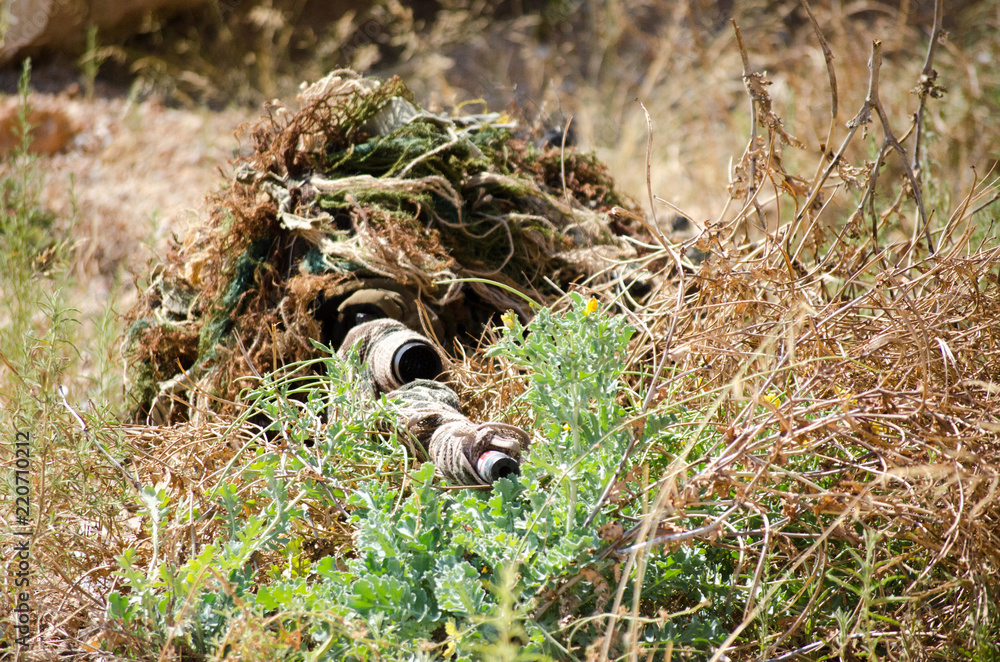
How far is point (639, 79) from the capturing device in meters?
6.79

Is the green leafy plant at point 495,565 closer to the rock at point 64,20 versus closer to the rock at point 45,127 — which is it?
the rock at point 45,127

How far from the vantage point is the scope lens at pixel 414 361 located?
1.71m

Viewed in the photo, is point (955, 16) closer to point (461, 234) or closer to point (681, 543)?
point (461, 234)

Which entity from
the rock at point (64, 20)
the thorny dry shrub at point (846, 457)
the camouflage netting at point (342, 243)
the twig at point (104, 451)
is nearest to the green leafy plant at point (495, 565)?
the thorny dry shrub at point (846, 457)

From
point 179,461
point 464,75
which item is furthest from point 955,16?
point 179,461

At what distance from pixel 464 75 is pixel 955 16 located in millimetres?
4471

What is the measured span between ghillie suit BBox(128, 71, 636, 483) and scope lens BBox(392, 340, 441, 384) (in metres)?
0.02

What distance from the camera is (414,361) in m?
1.76

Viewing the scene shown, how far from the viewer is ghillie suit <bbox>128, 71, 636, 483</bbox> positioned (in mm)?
1902

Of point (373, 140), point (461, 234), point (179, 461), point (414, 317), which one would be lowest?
point (179, 461)

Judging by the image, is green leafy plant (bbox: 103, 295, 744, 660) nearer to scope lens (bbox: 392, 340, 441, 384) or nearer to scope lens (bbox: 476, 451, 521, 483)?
scope lens (bbox: 476, 451, 521, 483)

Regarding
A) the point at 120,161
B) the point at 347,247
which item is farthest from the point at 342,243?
the point at 120,161

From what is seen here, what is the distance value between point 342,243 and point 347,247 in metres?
0.03

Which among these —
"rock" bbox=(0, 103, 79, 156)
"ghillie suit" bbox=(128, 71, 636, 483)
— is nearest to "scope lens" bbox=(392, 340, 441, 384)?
"ghillie suit" bbox=(128, 71, 636, 483)
